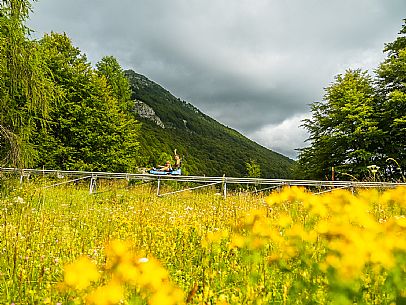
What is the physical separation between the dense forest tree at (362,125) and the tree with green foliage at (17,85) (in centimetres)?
1791

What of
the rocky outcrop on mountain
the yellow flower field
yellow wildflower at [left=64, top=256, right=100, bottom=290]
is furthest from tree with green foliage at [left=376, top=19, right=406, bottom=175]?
the rocky outcrop on mountain

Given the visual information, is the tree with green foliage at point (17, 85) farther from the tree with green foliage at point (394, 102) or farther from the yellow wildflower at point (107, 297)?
the tree with green foliage at point (394, 102)

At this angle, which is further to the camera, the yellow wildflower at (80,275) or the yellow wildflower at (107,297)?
the yellow wildflower at (80,275)

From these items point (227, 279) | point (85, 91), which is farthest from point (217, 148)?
point (227, 279)

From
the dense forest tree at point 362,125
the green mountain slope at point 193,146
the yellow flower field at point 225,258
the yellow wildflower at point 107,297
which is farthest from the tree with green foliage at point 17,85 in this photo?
the green mountain slope at point 193,146

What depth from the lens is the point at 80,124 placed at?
24.2 m

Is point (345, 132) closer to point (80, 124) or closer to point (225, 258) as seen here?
point (80, 124)

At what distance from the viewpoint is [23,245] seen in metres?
3.51

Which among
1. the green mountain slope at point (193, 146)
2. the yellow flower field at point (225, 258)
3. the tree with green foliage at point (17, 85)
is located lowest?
the yellow flower field at point (225, 258)

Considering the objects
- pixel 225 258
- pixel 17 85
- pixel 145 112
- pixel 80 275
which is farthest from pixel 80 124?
pixel 145 112

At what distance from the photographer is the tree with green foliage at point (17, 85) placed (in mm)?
9820

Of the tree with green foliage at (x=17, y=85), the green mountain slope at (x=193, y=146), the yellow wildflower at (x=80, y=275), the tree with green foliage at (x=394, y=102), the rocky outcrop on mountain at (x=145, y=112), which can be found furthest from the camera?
the rocky outcrop on mountain at (x=145, y=112)

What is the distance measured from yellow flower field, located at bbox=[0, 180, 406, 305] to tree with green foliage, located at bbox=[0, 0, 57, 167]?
5667 millimetres

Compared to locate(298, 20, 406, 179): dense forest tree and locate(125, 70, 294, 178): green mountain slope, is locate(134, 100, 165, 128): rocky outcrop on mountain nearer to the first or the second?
locate(125, 70, 294, 178): green mountain slope
